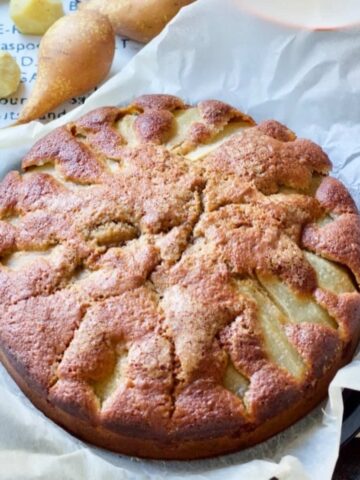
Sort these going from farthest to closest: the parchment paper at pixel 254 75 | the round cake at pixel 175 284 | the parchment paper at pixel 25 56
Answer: the parchment paper at pixel 25 56 → the parchment paper at pixel 254 75 → the round cake at pixel 175 284

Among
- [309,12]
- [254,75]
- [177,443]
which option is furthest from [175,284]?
[309,12]

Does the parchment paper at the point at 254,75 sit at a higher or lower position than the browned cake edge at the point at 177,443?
higher

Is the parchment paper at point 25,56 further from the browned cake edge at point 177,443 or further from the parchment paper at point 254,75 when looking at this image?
the browned cake edge at point 177,443

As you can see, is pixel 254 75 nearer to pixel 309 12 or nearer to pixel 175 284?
pixel 309 12

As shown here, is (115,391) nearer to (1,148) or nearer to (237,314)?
(237,314)

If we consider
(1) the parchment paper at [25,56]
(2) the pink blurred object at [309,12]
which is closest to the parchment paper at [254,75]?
(2) the pink blurred object at [309,12]

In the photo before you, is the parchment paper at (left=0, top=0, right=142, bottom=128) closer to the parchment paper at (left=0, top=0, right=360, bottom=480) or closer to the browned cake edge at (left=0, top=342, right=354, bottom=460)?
the parchment paper at (left=0, top=0, right=360, bottom=480)

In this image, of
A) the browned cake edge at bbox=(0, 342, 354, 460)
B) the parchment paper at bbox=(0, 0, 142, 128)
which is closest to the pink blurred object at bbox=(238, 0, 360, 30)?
the parchment paper at bbox=(0, 0, 142, 128)
